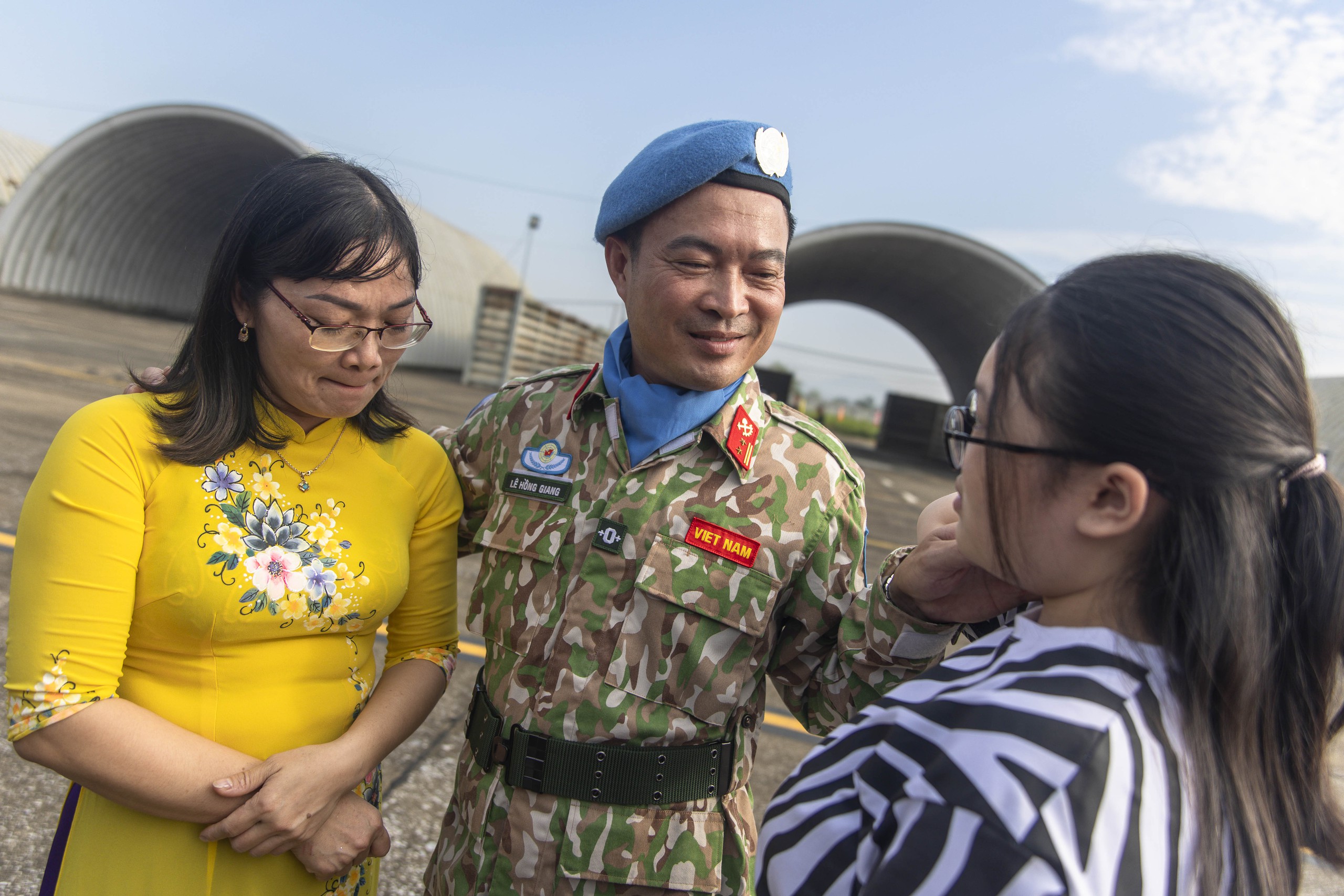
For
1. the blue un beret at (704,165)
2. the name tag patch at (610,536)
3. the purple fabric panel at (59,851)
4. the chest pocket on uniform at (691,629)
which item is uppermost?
the blue un beret at (704,165)

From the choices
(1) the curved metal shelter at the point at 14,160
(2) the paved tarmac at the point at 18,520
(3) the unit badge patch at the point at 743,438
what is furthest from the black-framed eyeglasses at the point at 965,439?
(1) the curved metal shelter at the point at 14,160

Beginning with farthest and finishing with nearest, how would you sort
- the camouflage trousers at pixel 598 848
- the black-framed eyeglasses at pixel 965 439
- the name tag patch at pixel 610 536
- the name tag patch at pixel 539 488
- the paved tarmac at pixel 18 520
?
the paved tarmac at pixel 18 520
the name tag patch at pixel 539 488
the name tag patch at pixel 610 536
the camouflage trousers at pixel 598 848
the black-framed eyeglasses at pixel 965 439

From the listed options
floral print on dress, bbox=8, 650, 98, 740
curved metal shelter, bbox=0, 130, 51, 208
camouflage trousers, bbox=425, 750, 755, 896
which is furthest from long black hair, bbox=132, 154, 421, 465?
curved metal shelter, bbox=0, 130, 51, 208

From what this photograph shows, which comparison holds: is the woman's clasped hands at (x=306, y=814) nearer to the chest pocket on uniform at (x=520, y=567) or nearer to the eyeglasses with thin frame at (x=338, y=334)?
the chest pocket on uniform at (x=520, y=567)

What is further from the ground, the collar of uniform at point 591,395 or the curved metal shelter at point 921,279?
the curved metal shelter at point 921,279

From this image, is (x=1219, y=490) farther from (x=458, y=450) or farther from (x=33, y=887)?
(x=33, y=887)

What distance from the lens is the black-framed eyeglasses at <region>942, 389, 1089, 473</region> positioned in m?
0.99

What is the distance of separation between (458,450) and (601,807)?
2.88 feet

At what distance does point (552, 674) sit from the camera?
5.27 feet

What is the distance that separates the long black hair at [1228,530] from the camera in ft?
2.90

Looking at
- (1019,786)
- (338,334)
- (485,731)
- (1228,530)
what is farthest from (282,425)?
(1228,530)

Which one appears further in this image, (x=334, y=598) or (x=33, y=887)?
(x=33, y=887)

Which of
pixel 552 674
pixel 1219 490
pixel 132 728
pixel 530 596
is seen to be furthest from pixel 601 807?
pixel 1219 490

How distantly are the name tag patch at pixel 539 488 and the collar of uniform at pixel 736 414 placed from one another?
319 mm
